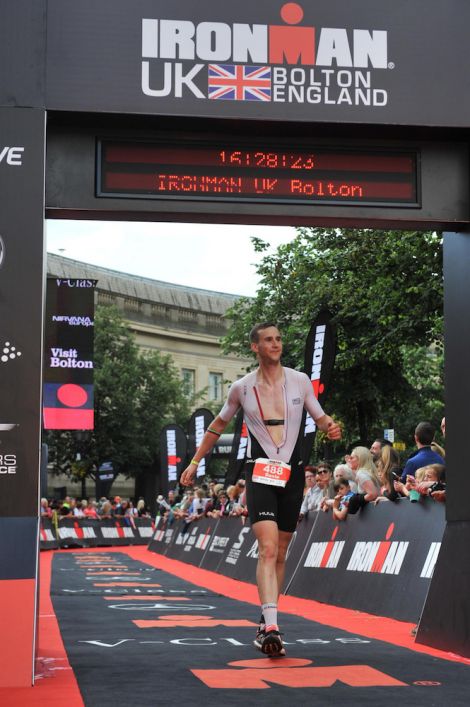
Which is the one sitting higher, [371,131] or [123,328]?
[123,328]

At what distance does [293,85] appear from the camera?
7.46 metres

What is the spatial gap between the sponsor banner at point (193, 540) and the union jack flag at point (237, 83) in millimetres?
17005

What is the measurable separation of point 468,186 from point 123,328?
59625 millimetres

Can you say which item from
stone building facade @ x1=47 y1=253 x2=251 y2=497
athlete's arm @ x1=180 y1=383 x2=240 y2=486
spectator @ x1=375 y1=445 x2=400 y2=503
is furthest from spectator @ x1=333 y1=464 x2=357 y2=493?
stone building facade @ x1=47 y1=253 x2=251 y2=497

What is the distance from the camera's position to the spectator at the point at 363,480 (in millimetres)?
12523

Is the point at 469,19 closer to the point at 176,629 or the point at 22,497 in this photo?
the point at 22,497

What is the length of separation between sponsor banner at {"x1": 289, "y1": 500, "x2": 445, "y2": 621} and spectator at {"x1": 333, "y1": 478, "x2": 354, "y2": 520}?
0.39ft

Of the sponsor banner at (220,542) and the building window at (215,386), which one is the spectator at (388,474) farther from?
the building window at (215,386)

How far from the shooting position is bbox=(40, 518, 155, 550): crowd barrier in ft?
132

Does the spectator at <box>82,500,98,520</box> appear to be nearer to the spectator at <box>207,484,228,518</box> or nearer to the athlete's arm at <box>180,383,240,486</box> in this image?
the spectator at <box>207,484,228,518</box>

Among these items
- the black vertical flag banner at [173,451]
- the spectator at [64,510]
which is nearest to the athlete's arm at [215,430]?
the black vertical flag banner at [173,451]

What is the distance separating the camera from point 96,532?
43.5 meters

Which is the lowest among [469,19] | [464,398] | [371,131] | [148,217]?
[464,398]

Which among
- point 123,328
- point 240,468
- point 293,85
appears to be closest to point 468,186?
point 293,85
